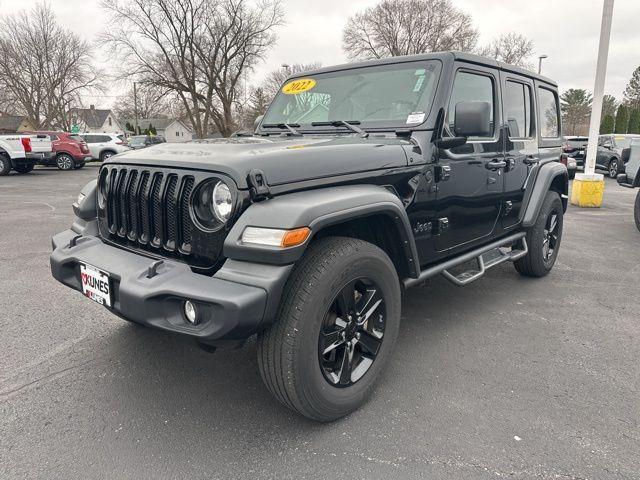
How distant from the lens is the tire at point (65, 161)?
58.9 ft

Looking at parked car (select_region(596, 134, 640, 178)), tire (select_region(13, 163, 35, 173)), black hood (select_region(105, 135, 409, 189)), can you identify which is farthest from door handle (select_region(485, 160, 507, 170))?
tire (select_region(13, 163, 35, 173))

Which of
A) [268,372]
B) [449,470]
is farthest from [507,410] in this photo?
[268,372]

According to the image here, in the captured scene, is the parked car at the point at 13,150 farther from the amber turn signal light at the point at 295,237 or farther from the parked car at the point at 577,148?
the parked car at the point at 577,148

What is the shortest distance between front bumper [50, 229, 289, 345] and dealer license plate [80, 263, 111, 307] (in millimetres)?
35

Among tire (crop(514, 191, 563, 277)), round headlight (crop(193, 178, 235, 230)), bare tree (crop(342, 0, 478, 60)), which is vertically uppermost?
bare tree (crop(342, 0, 478, 60))

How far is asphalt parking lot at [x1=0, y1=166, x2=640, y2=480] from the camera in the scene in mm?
2035

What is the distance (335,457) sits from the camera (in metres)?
2.08

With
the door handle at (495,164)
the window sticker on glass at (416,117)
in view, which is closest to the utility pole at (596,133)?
the door handle at (495,164)

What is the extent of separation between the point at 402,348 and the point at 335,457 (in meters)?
1.18

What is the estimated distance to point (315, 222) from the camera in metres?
1.98

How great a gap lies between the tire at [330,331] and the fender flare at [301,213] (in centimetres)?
17

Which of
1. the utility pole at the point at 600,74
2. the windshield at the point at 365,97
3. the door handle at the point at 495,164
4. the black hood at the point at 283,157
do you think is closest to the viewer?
the black hood at the point at 283,157

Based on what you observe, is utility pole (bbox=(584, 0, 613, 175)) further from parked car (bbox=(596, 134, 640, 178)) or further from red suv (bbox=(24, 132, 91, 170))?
red suv (bbox=(24, 132, 91, 170))

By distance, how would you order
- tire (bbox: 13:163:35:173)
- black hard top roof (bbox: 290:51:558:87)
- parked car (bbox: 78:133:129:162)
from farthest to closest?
parked car (bbox: 78:133:129:162), tire (bbox: 13:163:35:173), black hard top roof (bbox: 290:51:558:87)
